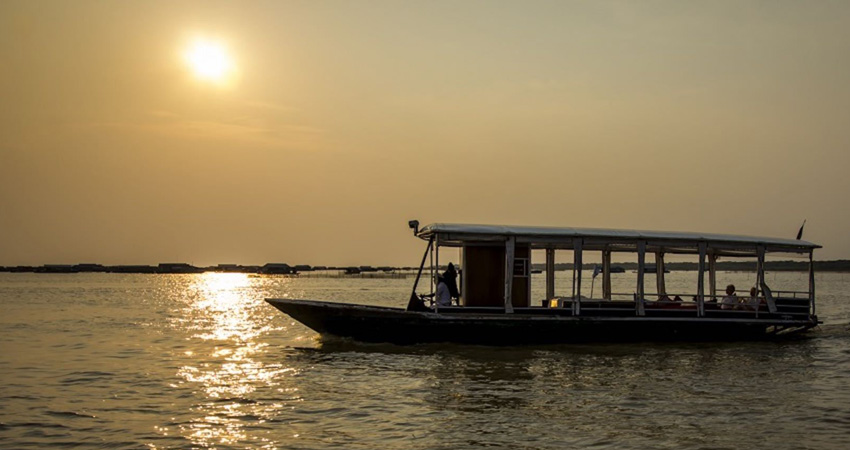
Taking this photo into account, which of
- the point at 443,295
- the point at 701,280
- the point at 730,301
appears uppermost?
the point at 701,280

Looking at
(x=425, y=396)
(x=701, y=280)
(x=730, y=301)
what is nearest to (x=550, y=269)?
(x=701, y=280)

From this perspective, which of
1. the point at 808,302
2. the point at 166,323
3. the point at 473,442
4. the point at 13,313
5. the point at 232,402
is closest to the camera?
the point at 473,442

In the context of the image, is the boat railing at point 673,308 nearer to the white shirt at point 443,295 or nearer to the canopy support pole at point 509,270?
the canopy support pole at point 509,270

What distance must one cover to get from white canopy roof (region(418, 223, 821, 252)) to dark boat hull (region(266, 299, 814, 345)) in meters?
1.94

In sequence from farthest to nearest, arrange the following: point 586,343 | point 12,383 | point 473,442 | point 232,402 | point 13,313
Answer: point 13,313 → point 586,343 → point 12,383 → point 232,402 → point 473,442

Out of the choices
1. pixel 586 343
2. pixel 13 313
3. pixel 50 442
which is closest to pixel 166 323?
pixel 13 313

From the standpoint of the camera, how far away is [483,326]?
64.4ft

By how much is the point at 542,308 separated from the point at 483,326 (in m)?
2.23

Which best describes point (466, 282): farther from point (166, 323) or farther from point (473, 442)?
point (166, 323)

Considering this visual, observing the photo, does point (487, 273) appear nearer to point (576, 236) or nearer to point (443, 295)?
point (443, 295)

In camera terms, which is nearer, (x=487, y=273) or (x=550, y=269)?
(x=487, y=273)

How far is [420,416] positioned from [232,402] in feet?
11.7

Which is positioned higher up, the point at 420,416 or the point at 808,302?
the point at 808,302

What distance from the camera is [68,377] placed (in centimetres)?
1730
